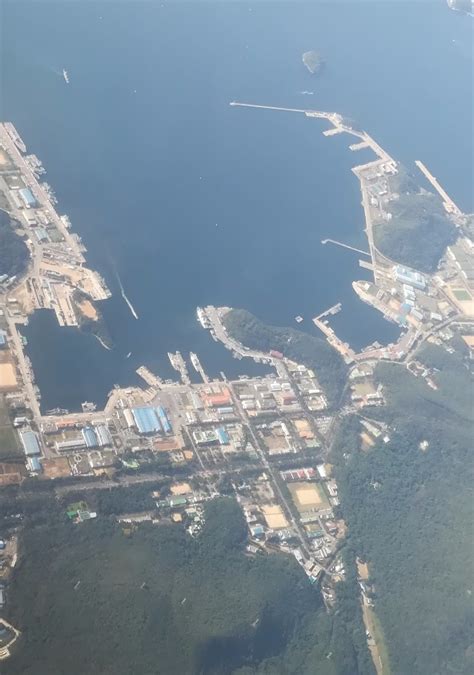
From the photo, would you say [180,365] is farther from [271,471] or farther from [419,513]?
[419,513]

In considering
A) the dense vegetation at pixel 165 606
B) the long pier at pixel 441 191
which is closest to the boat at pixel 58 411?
the dense vegetation at pixel 165 606

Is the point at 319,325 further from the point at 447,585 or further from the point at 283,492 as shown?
the point at 447,585

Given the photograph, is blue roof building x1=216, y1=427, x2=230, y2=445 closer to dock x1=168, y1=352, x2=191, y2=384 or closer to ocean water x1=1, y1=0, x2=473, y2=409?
dock x1=168, y1=352, x2=191, y2=384

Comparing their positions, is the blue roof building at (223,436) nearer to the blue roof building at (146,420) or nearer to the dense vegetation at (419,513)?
the blue roof building at (146,420)

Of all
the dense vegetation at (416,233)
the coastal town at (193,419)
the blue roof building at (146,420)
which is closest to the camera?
the coastal town at (193,419)

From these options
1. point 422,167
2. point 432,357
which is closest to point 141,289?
point 432,357

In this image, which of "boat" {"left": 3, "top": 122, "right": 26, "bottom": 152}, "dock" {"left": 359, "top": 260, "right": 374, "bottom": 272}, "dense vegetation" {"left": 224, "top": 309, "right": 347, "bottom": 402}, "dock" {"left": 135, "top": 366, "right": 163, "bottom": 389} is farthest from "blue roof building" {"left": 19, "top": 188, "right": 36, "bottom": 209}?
"dock" {"left": 359, "top": 260, "right": 374, "bottom": 272}
